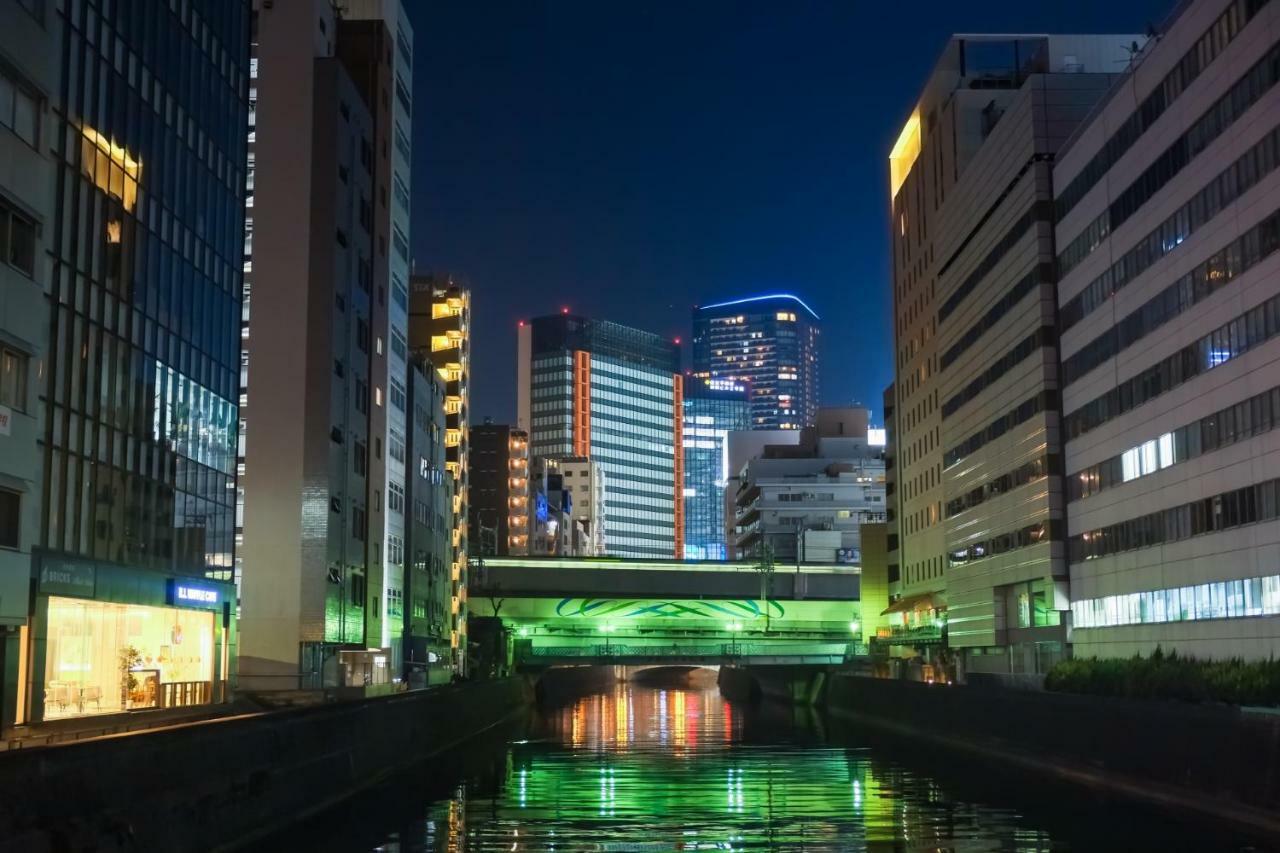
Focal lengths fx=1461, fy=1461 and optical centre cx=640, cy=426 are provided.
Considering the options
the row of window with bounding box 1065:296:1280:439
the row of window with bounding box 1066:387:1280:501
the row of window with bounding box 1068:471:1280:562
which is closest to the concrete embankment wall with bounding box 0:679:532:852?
the row of window with bounding box 1068:471:1280:562

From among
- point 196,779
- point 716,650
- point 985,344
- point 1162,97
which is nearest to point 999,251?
point 985,344

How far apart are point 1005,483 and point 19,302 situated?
67.6 metres

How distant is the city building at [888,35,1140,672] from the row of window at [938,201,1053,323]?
0.14 m

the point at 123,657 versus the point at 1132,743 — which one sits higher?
the point at 123,657

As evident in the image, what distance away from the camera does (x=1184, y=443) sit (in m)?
65.5

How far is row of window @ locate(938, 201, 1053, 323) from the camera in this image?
85500 mm

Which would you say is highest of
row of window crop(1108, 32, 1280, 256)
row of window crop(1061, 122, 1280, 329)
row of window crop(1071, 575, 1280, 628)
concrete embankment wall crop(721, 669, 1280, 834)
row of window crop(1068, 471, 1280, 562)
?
row of window crop(1108, 32, 1280, 256)

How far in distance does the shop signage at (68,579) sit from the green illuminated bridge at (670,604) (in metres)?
102

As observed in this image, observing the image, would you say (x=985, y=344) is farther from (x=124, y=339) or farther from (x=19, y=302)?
(x=19, y=302)

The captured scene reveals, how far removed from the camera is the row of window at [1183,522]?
57.8 m

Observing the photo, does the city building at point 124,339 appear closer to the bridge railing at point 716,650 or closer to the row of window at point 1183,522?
the row of window at point 1183,522

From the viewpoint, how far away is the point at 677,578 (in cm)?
16362

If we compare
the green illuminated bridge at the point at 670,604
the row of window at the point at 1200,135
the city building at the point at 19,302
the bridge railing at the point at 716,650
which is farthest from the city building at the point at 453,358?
the city building at the point at 19,302

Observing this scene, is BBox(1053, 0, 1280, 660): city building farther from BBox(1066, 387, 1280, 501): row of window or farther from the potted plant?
the potted plant
